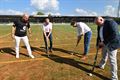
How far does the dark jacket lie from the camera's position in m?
9.21

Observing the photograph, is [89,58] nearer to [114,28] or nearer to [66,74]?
[66,74]

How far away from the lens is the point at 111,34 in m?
9.33

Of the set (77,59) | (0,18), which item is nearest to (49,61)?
(77,59)

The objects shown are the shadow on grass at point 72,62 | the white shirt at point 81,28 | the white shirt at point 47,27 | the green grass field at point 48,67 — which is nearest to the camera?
the green grass field at point 48,67

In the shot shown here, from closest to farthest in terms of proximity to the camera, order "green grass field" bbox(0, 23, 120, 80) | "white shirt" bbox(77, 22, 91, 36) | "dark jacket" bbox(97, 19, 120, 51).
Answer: "dark jacket" bbox(97, 19, 120, 51), "green grass field" bbox(0, 23, 120, 80), "white shirt" bbox(77, 22, 91, 36)

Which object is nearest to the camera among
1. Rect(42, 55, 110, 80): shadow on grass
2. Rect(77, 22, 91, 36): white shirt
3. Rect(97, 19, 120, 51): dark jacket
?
Rect(97, 19, 120, 51): dark jacket

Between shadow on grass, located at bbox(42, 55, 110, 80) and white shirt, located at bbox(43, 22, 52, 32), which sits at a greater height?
white shirt, located at bbox(43, 22, 52, 32)

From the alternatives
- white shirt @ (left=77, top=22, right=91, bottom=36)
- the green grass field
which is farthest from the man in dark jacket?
white shirt @ (left=77, top=22, right=91, bottom=36)

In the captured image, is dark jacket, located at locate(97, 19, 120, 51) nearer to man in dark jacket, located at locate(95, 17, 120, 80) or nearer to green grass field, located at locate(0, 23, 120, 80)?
man in dark jacket, located at locate(95, 17, 120, 80)

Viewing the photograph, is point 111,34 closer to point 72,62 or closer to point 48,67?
point 48,67

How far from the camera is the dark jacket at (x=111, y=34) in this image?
30.2 feet

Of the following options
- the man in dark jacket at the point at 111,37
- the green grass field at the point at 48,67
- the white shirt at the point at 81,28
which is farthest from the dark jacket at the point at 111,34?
the white shirt at the point at 81,28

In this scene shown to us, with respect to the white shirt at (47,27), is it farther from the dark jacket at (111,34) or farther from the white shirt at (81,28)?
the dark jacket at (111,34)

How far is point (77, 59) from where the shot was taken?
1309cm
